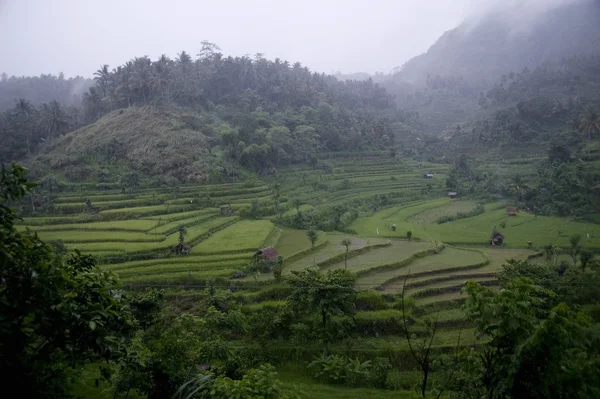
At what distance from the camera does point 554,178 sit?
32.9 meters

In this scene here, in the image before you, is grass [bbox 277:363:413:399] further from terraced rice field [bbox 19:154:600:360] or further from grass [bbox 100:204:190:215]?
grass [bbox 100:204:190:215]

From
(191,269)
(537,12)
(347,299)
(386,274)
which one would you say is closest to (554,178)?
(386,274)

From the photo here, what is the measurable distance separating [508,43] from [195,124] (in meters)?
115

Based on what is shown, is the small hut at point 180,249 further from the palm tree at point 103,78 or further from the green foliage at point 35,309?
the palm tree at point 103,78

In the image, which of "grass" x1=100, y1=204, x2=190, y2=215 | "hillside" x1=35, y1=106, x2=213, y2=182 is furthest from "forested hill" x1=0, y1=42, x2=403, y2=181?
"grass" x1=100, y1=204, x2=190, y2=215

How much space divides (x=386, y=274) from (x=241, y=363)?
11.1 metres

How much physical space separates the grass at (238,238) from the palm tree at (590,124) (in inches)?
1417

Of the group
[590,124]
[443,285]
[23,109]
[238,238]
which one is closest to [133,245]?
[238,238]

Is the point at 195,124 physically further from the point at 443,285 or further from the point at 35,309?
the point at 35,309

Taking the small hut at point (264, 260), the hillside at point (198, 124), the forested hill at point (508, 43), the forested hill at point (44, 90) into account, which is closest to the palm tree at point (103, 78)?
the hillside at point (198, 124)

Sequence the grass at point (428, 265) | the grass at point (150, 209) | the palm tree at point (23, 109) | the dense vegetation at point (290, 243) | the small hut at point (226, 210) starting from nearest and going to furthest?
1. the dense vegetation at point (290, 243)
2. the grass at point (428, 265)
3. the grass at point (150, 209)
4. the small hut at point (226, 210)
5. the palm tree at point (23, 109)

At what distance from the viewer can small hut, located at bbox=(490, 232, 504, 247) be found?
2436 centimetres

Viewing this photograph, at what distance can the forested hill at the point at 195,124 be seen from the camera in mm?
34219

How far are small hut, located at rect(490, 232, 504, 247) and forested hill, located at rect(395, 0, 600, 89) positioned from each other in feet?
269
